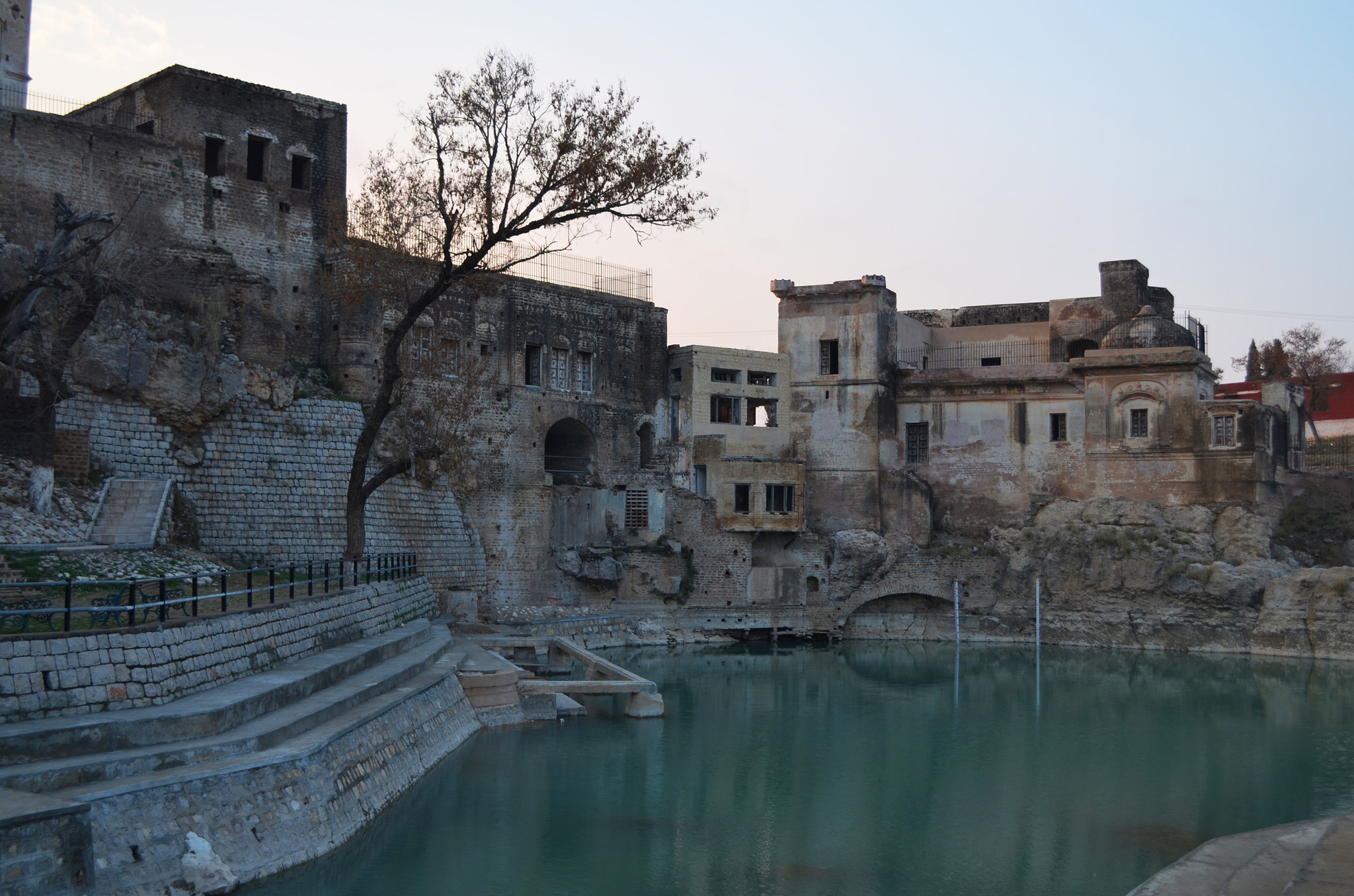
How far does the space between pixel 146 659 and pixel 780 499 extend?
1002 inches

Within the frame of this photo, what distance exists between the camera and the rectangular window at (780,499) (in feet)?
118

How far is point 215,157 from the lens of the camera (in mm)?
27641

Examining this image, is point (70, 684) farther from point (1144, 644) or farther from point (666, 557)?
point (1144, 644)

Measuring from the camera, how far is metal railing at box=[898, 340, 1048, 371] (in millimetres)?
40000

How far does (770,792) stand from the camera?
58.5 feet

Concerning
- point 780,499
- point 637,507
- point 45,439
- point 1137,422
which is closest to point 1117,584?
point 1137,422

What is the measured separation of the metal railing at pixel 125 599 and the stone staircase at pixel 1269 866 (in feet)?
33.7

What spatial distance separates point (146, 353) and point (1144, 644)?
2585 centimetres

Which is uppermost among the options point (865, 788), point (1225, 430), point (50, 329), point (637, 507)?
point (50, 329)

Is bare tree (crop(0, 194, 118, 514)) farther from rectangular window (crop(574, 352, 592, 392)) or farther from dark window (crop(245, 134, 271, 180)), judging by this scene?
rectangular window (crop(574, 352, 592, 392))

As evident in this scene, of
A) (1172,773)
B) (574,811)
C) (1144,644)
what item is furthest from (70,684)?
(1144,644)

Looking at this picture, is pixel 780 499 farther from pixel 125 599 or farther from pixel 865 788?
pixel 125 599

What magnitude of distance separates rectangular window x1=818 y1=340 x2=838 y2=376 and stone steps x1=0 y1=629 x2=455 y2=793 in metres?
23.3

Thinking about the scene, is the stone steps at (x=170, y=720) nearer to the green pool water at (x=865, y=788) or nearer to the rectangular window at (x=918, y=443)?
the green pool water at (x=865, y=788)
